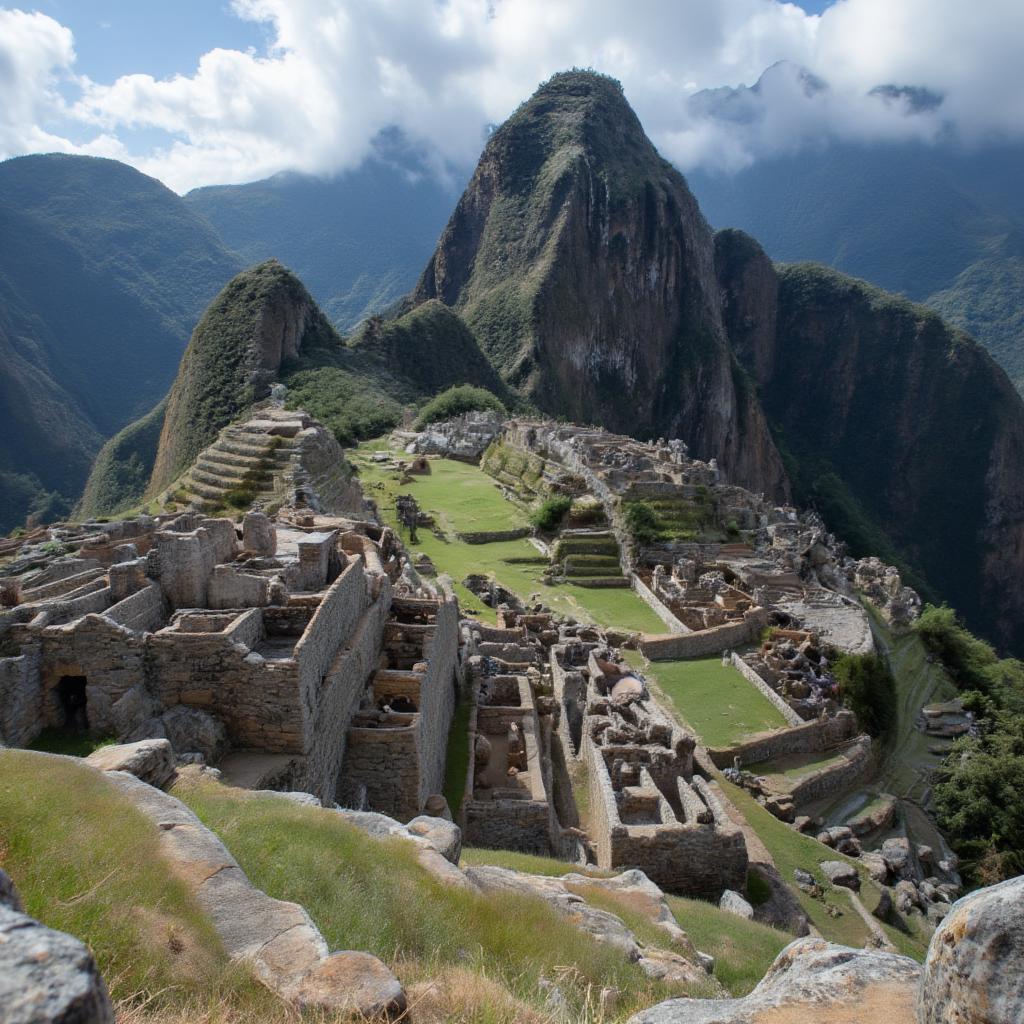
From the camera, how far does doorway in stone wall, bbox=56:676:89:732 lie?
8.45m

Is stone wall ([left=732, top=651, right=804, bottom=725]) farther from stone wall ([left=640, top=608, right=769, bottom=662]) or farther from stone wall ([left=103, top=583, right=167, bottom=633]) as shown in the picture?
stone wall ([left=103, top=583, right=167, bottom=633])

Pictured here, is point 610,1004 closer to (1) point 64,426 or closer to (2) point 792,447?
(1) point 64,426

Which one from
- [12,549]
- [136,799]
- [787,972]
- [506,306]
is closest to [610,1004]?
[787,972]

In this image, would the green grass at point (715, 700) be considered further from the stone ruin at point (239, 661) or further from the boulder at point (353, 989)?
the boulder at point (353, 989)

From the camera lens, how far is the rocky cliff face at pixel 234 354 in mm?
67250

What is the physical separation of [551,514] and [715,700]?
19.6 m

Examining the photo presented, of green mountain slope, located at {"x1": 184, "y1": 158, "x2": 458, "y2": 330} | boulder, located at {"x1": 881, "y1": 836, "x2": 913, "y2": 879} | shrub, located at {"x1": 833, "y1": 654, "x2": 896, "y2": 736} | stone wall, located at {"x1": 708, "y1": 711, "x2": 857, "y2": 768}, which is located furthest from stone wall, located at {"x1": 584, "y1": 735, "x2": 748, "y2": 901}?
green mountain slope, located at {"x1": 184, "y1": 158, "x2": 458, "y2": 330}

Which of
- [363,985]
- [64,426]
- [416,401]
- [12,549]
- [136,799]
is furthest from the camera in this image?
[416,401]

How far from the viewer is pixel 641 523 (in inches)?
1496

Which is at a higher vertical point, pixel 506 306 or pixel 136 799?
pixel 506 306

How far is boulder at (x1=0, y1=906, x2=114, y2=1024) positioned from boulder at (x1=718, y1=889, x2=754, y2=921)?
1030 centimetres

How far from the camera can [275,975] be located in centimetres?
378

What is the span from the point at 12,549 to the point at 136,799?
57.0ft

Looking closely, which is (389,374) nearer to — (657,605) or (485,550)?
(485,550)
